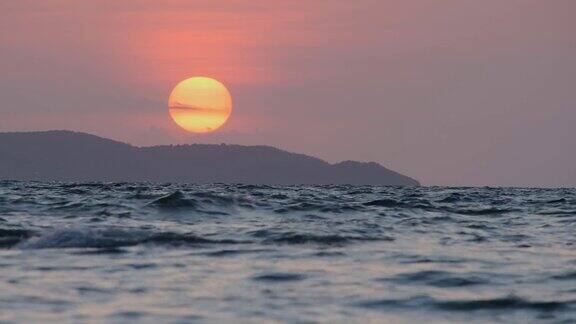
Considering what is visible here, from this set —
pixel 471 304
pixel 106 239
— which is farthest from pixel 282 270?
pixel 106 239

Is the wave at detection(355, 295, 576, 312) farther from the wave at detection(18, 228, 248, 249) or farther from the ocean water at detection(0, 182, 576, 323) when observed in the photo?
the wave at detection(18, 228, 248, 249)

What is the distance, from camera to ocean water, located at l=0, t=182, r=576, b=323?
12.0 metres

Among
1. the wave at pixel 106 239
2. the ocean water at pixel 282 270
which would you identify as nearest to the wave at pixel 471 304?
the ocean water at pixel 282 270

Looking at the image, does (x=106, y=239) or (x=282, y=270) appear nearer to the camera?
(x=282, y=270)

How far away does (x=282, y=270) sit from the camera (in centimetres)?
1561

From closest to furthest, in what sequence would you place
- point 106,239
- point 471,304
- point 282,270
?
1. point 471,304
2. point 282,270
3. point 106,239

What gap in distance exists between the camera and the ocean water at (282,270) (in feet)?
39.3

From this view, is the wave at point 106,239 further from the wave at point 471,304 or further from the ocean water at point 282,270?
the wave at point 471,304

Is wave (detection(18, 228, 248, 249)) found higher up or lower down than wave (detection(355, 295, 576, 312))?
higher up

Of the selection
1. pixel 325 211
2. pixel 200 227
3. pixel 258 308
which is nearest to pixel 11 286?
pixel 258 308

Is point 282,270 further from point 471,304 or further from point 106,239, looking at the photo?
point 106,239

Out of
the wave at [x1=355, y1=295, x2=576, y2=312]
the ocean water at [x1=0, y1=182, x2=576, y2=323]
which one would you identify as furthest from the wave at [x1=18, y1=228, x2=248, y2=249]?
the wave at [x1=355, y1=295, x2=576, y2=312]

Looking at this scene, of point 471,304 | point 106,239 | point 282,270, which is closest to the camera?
point 471,304

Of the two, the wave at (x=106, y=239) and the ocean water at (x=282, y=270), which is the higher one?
the wave at (x=106, y=239)
